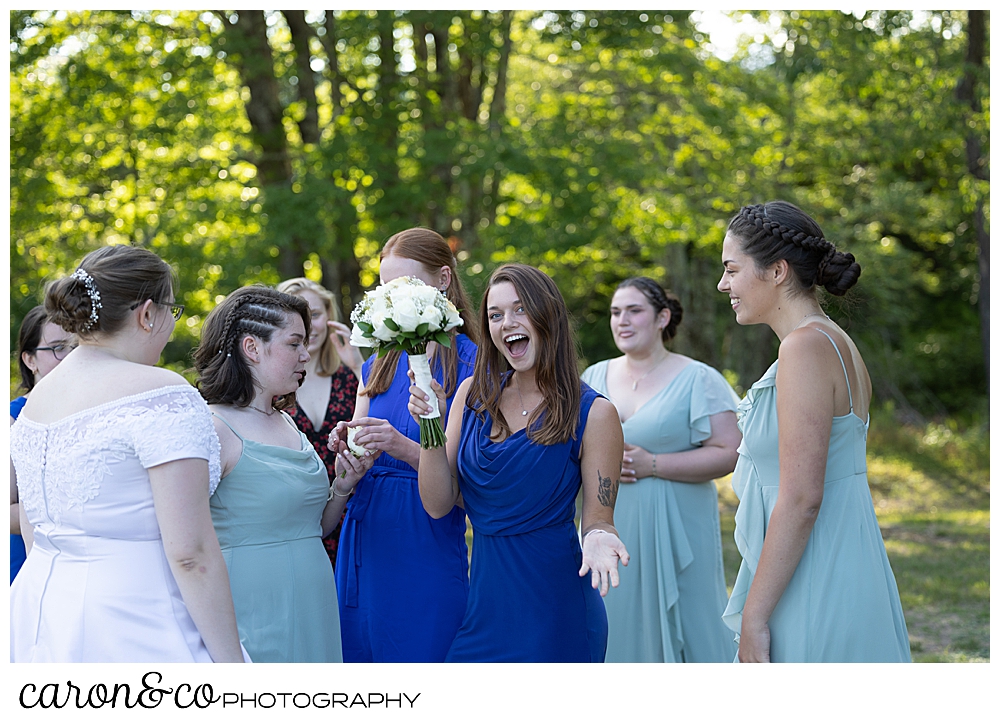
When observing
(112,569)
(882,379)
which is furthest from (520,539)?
(882,379)

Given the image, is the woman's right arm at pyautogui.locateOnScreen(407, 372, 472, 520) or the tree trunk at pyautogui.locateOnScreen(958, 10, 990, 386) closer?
the woman's right arm at pyautogui.locateOnScreen(407, 372, 472, 520)

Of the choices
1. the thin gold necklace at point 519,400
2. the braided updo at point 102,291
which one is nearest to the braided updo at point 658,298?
the thin gold necklace at point 519,400

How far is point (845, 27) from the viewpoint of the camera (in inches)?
464

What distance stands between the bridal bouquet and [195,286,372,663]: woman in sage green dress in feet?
0.99

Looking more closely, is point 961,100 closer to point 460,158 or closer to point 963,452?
point 963,452

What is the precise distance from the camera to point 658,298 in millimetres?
4688

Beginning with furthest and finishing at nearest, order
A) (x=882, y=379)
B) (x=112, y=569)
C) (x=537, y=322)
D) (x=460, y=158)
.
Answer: (x=882, y=379) < (x=460, y=158) < (x=537, y=322) < (x=112, y=569)

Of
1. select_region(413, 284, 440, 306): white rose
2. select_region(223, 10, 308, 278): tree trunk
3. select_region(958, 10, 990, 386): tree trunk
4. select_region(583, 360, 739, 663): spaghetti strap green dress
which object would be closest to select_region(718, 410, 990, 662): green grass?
select_region(583, 360, 739, 663): spaghetti strap green dress

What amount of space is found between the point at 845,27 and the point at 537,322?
10.8 meters

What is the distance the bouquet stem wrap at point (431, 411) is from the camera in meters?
2.93

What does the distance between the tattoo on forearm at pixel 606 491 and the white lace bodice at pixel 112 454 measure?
1246 millimetres

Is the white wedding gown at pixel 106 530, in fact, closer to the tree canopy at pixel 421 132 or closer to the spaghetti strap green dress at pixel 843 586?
the spaghetti strap green dress at pixel 843 586

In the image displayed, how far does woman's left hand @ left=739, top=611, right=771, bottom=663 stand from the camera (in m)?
2.64

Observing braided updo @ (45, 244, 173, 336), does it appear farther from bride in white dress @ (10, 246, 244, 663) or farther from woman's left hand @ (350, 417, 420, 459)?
woman's left hand @ (350, 417, 420, 459)
